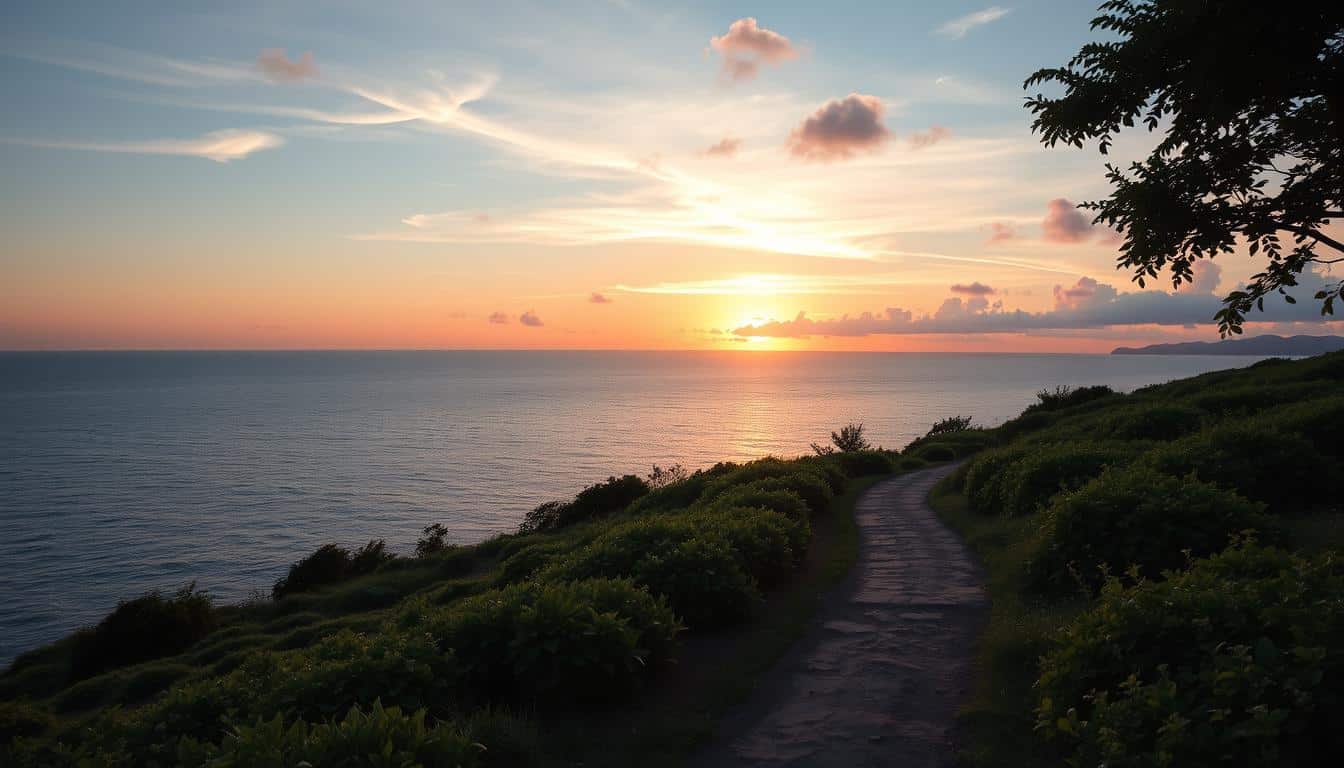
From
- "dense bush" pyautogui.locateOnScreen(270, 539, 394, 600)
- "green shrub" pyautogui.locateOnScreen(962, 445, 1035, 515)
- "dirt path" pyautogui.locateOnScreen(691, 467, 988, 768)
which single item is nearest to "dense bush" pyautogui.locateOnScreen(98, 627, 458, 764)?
"dirt path" pyautogui.locateOnScreen(691, 467, 988, 768)

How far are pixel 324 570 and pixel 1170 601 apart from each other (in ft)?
107

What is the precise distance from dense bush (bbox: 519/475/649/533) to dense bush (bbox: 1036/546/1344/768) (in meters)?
29.4

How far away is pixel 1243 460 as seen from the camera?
1237 cm

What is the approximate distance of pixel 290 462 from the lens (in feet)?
225

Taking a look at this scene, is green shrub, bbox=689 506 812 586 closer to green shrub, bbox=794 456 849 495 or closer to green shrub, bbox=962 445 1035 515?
green shrub, bbox=962 445 1035 515

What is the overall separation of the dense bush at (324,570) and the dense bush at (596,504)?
734cm

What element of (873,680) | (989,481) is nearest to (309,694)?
(873,680)

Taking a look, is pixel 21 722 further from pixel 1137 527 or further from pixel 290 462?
pixel 290 462

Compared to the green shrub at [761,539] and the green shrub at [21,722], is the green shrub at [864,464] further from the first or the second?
the green shrub at [21,722]

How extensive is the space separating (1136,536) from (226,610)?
97.3 feet

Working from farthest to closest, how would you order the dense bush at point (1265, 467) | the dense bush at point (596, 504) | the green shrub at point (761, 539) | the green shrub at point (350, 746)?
the dense bush at point (596, 504) → the dense bush at point (1265, 467) → the green shrub at point (761, 539) → the green shrub at point (350, 746)

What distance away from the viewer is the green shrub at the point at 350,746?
202 inches

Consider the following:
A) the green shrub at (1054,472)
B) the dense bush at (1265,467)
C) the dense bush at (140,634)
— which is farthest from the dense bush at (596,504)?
the dense bush at (1265,467)

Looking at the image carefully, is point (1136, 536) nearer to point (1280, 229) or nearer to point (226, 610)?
point (1280, 229)
